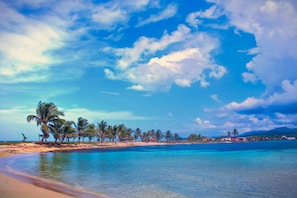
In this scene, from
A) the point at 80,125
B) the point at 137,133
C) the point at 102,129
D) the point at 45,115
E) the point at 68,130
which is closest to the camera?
the point at 45,115

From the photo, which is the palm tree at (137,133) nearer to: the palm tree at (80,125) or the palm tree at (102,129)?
the palm tree at (102,129)

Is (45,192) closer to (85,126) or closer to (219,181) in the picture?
(219,181)

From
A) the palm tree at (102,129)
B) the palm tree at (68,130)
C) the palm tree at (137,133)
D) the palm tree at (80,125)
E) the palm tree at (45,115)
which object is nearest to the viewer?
the palm tree at (45,115)

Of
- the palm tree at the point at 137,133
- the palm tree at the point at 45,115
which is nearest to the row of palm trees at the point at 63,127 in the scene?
the palm tree at the point at 45,115

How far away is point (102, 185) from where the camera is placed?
20219mm

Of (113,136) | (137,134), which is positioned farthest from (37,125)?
(137,134)

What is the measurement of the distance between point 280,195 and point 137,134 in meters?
168

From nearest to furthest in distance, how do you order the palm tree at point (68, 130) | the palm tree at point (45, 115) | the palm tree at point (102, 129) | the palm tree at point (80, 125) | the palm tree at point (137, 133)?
the palm tree at point (45, 115), the palm tree at point (68, 130), the palm tree at point (80, 125), the palm tree at point (102, 129), the palm tree at point (137, 133)

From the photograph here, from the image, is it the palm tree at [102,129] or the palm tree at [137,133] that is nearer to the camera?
A: the palm tree at [102,129]

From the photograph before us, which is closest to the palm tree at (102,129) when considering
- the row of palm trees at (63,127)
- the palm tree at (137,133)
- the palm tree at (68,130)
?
the row of palm trees at (63,127)

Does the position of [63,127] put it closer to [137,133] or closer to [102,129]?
[102,129]

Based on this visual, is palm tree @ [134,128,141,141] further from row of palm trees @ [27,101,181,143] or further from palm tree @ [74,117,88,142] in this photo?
palm tree @ [74,117,88,142]

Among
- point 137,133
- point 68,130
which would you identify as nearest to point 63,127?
point 68,130

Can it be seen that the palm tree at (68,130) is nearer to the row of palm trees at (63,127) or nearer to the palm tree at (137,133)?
the row of palm trees at (63,127)
